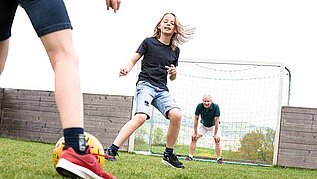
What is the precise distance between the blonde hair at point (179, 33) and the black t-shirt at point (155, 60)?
89mm

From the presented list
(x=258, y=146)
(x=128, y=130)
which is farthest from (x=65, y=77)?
(x=258, y=146)

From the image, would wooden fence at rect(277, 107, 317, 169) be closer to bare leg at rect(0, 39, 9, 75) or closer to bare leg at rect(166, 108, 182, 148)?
bare leg at rect(166, 108, 182, 148)

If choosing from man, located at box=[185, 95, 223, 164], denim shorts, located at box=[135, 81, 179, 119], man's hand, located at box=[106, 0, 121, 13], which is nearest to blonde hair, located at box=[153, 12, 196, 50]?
denim shorts, located at box=[135, 81, 179, 119]

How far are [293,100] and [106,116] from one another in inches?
147

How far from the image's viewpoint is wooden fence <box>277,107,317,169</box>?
32.2ft

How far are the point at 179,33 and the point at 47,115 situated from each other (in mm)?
6147

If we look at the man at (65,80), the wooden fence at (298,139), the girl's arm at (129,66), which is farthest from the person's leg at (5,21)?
the wooden fence at (298,139)

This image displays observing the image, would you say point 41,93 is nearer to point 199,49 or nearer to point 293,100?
point 199,49

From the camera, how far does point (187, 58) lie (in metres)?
11.7

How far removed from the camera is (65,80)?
8.00 feet

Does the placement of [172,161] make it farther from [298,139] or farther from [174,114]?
[298,139]

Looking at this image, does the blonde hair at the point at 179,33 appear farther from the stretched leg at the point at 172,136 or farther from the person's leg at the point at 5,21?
the person's leg at the point at 5,21

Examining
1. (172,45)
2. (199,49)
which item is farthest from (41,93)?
(172,45)

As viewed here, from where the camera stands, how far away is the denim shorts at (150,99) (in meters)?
5.59
